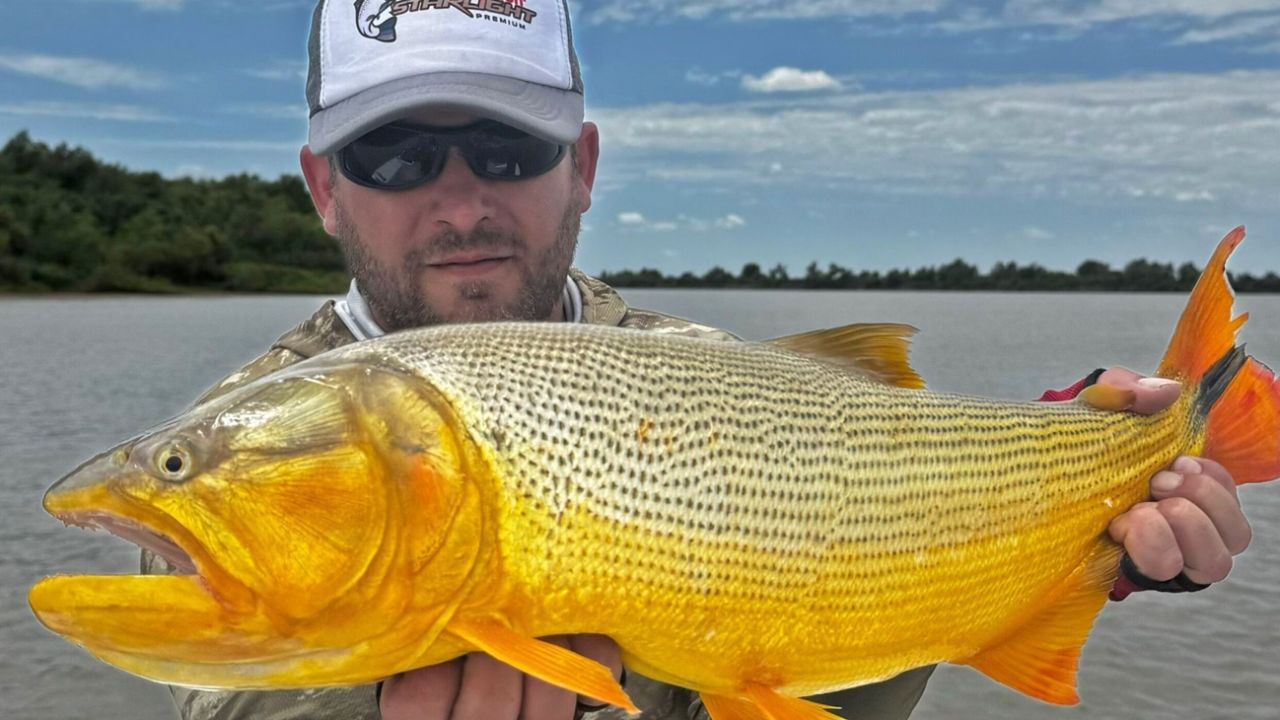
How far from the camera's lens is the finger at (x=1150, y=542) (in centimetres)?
267

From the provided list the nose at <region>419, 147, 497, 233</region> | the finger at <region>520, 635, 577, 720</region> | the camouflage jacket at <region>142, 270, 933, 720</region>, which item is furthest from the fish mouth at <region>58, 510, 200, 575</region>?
the nose at <region>419, 147, 497, 233</region>

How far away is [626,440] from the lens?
80.7 inches

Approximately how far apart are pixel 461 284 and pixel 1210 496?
2381 mm

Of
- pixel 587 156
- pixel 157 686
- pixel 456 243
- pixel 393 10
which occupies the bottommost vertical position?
pixel 157 686

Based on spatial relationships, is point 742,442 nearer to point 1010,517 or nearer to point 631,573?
point 631,573

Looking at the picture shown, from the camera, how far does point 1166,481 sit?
2.77m

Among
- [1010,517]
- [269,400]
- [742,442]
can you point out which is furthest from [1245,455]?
[269,400]

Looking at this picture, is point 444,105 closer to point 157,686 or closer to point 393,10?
point 393,10

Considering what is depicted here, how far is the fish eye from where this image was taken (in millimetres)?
1835

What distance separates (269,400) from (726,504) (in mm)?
956

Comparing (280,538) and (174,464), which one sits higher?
(174,464)

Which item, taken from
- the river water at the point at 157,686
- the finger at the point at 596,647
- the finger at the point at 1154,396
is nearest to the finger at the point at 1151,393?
the finger at the point at 1154,396

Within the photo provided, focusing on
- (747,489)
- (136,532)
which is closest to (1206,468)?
(747,489)

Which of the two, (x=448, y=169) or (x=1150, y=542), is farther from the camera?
(x=448, y=169)
